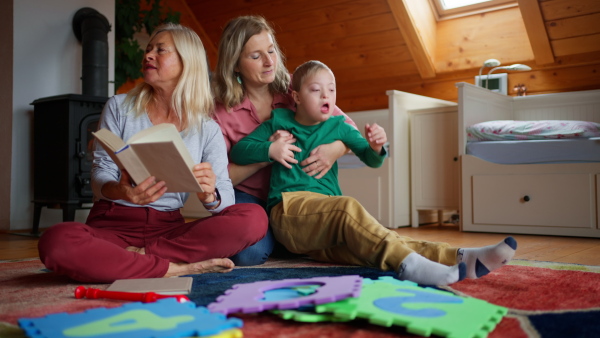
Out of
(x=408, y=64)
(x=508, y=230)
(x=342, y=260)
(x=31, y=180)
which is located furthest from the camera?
(x=408, y=64)

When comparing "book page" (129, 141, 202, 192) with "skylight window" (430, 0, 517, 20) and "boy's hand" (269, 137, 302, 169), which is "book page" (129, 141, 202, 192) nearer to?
"boy's hand" (269, 137, 302, 169)

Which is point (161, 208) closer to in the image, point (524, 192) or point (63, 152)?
point (63, 152)

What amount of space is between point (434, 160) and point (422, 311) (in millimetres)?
2408

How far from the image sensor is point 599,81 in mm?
3248

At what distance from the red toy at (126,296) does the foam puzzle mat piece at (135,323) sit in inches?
4.7

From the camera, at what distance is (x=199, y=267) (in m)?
1.38

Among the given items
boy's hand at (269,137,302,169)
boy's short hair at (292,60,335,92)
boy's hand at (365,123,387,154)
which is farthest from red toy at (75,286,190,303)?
boy's short hair at (292,60,335,92)

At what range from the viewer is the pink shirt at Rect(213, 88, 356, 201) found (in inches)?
69.3

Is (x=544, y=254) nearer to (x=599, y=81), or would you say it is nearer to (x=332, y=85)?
(x=332, y=85)

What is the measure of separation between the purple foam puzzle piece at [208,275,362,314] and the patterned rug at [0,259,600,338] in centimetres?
3

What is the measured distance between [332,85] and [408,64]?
7.92ft

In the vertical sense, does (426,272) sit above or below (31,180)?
below

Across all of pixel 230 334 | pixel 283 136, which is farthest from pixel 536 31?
pixel 230 334

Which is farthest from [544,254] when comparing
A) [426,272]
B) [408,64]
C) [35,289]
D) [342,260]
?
[408,64]
